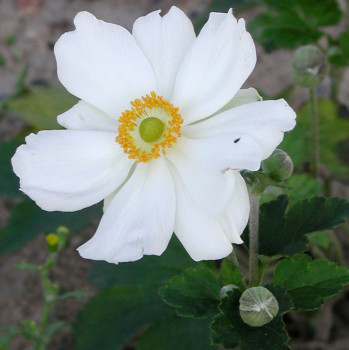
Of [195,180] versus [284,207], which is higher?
[195,180]

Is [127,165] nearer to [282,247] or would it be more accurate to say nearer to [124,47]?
[124,47]

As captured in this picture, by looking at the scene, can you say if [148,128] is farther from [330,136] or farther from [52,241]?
[330,136]

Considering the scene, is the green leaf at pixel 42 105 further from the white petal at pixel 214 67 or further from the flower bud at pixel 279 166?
the flower bud at pixel 279 166

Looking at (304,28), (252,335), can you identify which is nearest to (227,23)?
(252,335)

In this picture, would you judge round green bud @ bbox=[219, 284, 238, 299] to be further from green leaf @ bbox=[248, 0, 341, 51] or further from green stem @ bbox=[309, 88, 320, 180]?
green leaf @ bbox=[248, 0, 341, 51]

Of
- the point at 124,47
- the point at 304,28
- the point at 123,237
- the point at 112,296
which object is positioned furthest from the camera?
the point at 304,28
